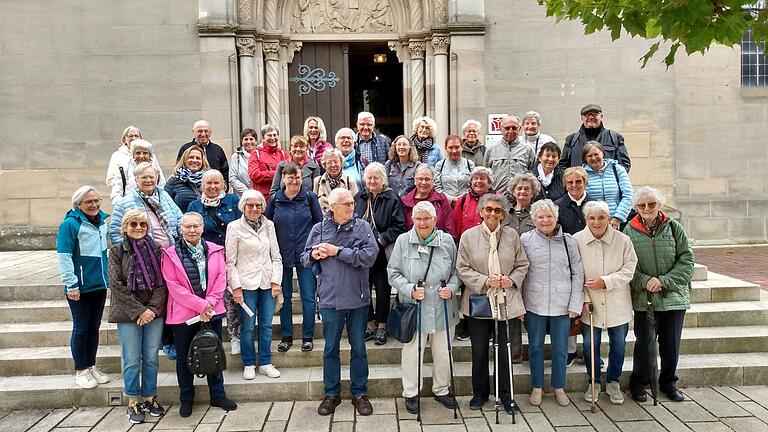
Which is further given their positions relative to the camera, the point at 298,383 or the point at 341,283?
the point at 298,383

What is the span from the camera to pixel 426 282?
15.7 feet

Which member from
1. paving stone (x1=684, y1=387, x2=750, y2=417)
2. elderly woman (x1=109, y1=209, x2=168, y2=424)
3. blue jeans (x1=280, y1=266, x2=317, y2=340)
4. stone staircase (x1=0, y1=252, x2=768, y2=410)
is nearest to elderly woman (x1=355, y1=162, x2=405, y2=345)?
blue jeans (x1=280, y1=266, x2=317, y2=340)

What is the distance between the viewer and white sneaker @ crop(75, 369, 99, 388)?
510 centimetres

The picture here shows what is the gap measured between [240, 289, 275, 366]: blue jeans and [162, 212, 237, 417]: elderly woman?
0.29m

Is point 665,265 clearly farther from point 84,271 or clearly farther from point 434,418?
point 84,271

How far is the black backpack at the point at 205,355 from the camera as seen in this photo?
456cm

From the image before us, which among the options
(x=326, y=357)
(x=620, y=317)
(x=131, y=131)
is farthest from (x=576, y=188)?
(x=131, y=131)

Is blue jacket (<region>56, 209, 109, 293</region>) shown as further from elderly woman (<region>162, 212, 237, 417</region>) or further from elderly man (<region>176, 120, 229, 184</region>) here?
elderly man (<region>176, 120, 229, 184</region>)

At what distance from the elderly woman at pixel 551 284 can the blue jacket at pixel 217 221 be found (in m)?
2.67

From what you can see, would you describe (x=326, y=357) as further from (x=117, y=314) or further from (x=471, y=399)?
(x=117, y=314)

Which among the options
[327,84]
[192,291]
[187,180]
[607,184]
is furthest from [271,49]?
[607,184]

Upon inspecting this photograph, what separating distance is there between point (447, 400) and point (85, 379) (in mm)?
3196

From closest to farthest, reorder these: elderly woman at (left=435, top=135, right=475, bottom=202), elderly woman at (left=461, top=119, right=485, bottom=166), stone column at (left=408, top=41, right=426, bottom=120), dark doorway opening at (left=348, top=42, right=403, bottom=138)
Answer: elderly woman at (left=435, top=135, right=475, bottom=202) < elderly woman at (left=461, top=119, right=485, bottom=166) < stone column at (left=408, top=41, right=426, bottom=120) < dark doorway opening at (left=348, top=42, right=403, bottom=138)

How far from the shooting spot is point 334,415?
484 centimetres
